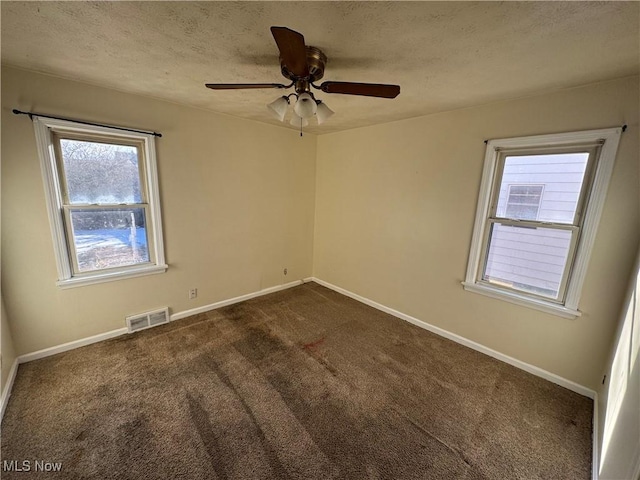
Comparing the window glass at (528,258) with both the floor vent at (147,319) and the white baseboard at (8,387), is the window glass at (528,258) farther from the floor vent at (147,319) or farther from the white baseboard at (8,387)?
the white baseboard at (8,387)

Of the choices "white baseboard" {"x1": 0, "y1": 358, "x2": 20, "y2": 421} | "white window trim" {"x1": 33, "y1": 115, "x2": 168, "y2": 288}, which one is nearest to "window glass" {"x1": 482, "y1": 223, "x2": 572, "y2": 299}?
"white window trim" {"x1": 33, "y1": 115, "x2": 168, "y2": 288}

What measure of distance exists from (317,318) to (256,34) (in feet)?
9.12

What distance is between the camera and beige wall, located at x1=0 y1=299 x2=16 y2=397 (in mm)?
1870

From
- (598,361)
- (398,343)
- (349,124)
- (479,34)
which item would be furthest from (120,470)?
(349,124)

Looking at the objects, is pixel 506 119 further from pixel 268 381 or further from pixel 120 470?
pixel 120 470

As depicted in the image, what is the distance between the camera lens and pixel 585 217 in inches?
77.9

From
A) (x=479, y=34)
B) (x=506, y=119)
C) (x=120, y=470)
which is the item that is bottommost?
(x=120, y=470)

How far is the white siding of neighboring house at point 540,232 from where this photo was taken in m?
2.08

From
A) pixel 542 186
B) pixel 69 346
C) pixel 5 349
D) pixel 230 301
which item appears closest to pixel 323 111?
pixel 542 186

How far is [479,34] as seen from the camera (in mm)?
1342

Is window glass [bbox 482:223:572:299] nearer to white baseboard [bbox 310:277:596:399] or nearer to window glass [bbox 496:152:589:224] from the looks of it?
window glass [bbox 496:152:589:224]

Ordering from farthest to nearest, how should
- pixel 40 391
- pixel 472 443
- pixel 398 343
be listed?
pixel 398 343 → pixel 40 391 → pixel 472 443

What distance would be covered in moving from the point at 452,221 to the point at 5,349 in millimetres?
4047

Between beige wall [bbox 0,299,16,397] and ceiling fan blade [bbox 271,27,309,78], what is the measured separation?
2839mm
